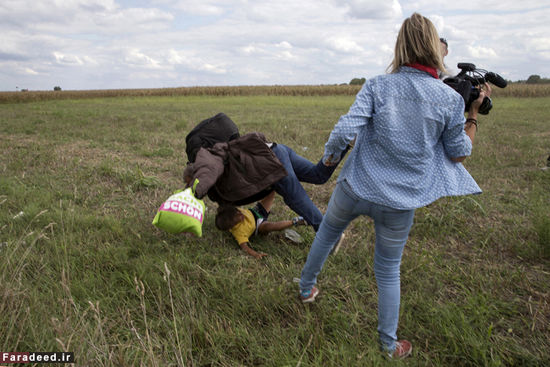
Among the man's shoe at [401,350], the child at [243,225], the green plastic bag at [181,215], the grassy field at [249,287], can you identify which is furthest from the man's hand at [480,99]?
the child at [243,225]

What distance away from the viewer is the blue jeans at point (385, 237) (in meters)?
1.85

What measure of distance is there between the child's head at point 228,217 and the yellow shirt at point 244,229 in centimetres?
5

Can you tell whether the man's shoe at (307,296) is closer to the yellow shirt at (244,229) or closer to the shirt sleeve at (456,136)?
the yellow shirt at (244,229)

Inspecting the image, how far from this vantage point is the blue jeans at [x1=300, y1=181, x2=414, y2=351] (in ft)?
6.07

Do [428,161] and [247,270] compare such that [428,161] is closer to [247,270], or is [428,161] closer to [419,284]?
[419,284]

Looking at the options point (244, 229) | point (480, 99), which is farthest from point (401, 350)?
point (244, 229)

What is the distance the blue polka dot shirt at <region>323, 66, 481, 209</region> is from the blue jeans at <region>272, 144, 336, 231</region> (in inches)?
47.7

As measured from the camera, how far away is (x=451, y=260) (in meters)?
2.98

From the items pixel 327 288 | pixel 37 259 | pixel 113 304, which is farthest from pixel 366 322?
pixel 37 259

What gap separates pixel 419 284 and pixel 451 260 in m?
0.58

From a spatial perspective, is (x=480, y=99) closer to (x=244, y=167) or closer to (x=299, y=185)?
(x=299, y=185)

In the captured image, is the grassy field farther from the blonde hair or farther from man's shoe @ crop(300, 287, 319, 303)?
the blonde hair

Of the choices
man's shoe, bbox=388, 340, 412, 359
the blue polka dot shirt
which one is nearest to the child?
man's shoe, bbox=388, 340, 412, 359

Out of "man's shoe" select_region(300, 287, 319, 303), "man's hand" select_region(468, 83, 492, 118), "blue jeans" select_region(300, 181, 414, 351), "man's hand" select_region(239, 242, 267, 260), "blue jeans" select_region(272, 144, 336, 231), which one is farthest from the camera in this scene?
"blue jeans" select_region(272, 144, 336, 231)
